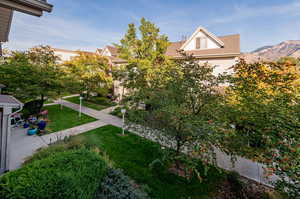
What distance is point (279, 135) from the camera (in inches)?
117

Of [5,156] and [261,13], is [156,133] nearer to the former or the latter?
[5,156]

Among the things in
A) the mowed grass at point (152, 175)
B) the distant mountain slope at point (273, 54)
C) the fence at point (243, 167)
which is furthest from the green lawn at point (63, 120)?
the distant mountain slope at point (273, 54)

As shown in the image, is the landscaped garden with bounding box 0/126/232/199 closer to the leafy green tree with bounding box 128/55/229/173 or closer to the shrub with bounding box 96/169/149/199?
the shrub with bounding box 96/169/149/199

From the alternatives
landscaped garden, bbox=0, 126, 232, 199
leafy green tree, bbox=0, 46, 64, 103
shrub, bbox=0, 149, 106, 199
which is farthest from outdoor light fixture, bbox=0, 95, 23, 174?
leafy green tree, bbox=0, 46, 64, 103

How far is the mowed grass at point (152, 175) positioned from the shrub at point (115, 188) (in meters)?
1.39

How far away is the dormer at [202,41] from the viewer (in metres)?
14.2

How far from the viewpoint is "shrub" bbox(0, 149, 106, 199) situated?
2.17 metres

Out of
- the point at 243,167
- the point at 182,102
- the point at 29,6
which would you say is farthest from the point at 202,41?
the point at 29,6

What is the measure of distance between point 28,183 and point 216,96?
5.42m

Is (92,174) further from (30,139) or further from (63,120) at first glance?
(63,120)

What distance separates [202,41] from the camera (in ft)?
49.2

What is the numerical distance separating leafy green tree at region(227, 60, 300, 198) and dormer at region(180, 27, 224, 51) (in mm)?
9722

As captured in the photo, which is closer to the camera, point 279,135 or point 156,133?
point 279,135

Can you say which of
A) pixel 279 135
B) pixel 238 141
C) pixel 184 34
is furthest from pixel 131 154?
pixel 184 34
